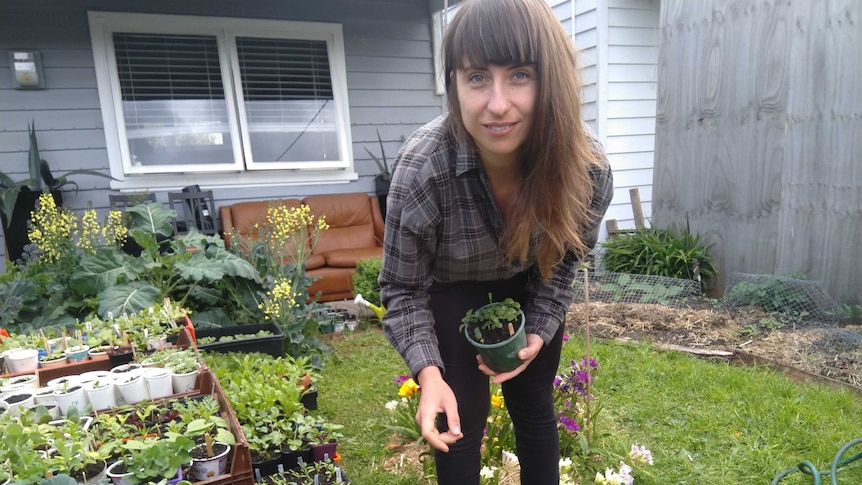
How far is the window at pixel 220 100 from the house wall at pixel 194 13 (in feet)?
0.33

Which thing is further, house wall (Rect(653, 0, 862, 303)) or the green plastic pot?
house wall (Rect(653, 0, 862, 303))

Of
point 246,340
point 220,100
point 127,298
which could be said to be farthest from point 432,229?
point 220,100

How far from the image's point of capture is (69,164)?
4.63 meters

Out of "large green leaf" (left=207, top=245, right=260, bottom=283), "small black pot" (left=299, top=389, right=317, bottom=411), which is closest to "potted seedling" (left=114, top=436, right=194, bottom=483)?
"small black pot" (left=299, top=389, right=317, bottom=411)

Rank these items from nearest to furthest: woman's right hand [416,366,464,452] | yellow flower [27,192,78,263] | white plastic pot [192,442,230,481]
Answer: woman's right hand [416,366,464,452], white plastic pot [192,442,230,481], yellow flower [27,192,78,263]

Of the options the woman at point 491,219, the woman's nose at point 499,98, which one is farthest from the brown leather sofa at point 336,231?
the woman's nose at point 499,98

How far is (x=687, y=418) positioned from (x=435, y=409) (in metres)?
1.87

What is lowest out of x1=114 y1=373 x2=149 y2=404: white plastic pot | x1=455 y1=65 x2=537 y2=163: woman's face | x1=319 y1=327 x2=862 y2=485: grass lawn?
x1=319 y1=327 x2=862 y2=485: grass lawn

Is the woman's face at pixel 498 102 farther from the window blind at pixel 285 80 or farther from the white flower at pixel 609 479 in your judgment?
the window blind at pixel 285 80

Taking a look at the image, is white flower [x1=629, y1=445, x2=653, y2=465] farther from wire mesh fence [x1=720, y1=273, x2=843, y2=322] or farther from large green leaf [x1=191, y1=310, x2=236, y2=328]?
large green leaf [x1=191, y1=310, x2=236, y2=328]

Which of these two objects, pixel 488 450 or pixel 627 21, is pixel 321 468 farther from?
pixel 627 21

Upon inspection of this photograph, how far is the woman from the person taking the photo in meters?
1.01

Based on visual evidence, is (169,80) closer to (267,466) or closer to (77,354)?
(77,354)

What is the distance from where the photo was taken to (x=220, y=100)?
5.25 metres
